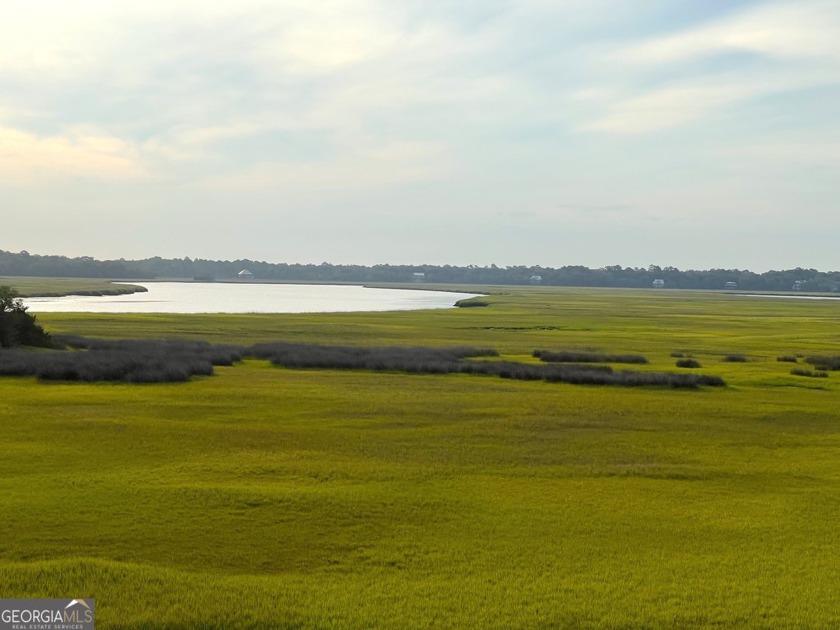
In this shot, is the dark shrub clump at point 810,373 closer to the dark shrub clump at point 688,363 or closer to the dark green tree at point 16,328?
the dark shrub clump at point 688,363

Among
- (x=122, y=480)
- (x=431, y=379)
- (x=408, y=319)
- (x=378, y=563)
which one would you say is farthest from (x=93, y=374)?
(x=408, y=319)

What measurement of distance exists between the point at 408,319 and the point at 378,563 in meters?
76.1

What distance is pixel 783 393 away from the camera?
35125 mm

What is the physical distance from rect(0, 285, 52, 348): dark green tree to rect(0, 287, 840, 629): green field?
1298 cm

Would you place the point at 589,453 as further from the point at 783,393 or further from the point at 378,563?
the point at 783,393

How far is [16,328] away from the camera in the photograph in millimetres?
46531

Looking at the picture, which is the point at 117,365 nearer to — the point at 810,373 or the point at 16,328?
the point at 16,328

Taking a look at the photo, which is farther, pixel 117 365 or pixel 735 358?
pixel 735 358

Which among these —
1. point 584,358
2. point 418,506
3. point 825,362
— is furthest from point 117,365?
point 825,362

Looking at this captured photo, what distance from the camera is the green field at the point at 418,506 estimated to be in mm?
12398

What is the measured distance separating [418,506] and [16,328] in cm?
3664

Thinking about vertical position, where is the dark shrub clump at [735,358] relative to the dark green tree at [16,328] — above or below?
below

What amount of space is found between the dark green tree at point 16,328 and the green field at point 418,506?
13.0 meters

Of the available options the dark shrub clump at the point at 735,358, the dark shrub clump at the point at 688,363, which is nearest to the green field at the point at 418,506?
the dark shrub clump at the point at 688,363
